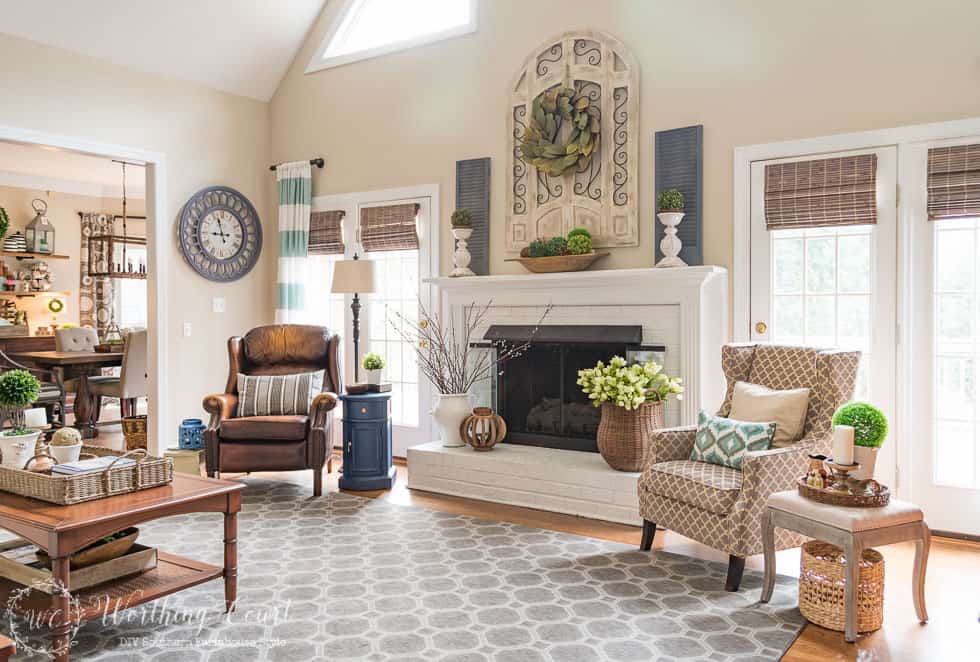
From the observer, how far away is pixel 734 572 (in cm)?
321

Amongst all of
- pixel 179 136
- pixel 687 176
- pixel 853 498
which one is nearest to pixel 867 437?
pixel 853 498

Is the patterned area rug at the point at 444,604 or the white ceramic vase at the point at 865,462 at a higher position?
the white ceramic vase at the point at 865,462

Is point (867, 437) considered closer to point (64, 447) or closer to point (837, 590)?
point (837, 590)

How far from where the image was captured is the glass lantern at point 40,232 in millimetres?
9500

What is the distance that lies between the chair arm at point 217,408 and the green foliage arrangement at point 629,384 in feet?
7.38

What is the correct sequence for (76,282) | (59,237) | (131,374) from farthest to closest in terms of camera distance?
(76,282) → (59,237) → (131,374)

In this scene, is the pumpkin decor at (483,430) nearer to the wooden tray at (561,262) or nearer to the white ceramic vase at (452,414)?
the white ceramic vase at (452,414)

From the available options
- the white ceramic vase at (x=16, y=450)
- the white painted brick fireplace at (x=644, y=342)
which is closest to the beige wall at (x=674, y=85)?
the white painted brick fireplace at (x=644, y=342)

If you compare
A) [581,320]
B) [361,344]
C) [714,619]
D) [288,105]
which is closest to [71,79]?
[288,105]

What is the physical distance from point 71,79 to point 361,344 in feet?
9.03

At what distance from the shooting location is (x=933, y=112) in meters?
3.93

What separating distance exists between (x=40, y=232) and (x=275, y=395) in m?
6.41

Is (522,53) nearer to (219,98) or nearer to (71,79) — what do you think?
(219,98)

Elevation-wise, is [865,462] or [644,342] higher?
[644,342]
